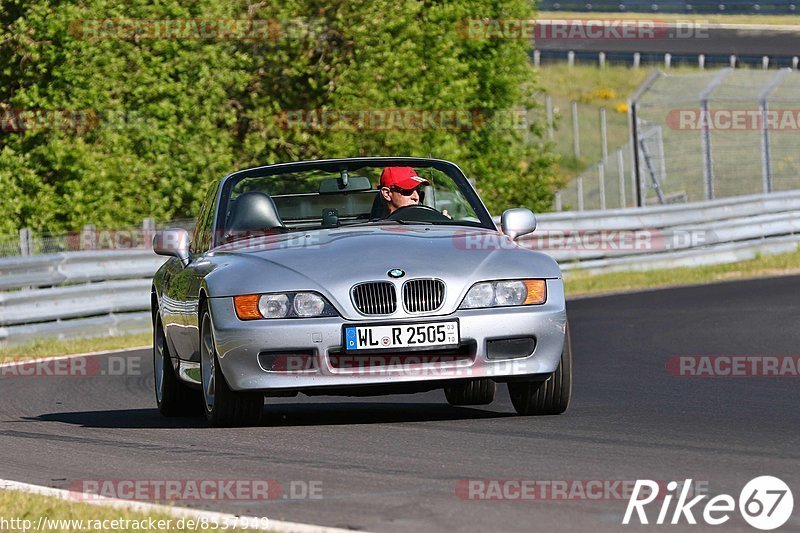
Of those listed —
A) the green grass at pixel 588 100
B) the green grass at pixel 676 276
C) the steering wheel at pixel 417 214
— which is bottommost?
the green grass at pixel 588 100

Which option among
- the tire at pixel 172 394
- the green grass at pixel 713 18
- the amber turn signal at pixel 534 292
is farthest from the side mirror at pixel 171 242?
the green grass at pixel 713 18

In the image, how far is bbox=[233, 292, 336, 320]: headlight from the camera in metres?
8.36

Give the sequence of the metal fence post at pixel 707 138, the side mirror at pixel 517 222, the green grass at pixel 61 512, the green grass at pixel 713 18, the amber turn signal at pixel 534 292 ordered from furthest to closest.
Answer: the green grass at pixel 713 18, the metal fence post at pixel 707 138, the side mirror at pixel 517 222, the amber turn signal at pixel 534 292, the green grass at pixel 61 512

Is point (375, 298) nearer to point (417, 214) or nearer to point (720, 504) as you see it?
point (417, 214)

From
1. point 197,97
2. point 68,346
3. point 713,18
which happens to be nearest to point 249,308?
point 68,346

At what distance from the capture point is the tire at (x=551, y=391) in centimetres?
885

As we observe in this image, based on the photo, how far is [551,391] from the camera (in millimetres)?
8883

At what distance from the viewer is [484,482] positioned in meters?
6.35

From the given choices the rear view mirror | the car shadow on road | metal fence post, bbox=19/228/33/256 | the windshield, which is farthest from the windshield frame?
metal fence post, bbox=19/228/33/256

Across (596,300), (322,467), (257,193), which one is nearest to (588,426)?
(322,467)

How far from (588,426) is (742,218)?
18237mm

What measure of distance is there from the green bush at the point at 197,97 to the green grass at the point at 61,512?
64.5 feet

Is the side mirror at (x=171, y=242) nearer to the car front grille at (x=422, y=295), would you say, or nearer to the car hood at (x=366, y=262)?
the car hood at (x=366, y=262)

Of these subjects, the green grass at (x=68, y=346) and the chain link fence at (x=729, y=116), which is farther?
the chain link fence at (x=729, y=116)
